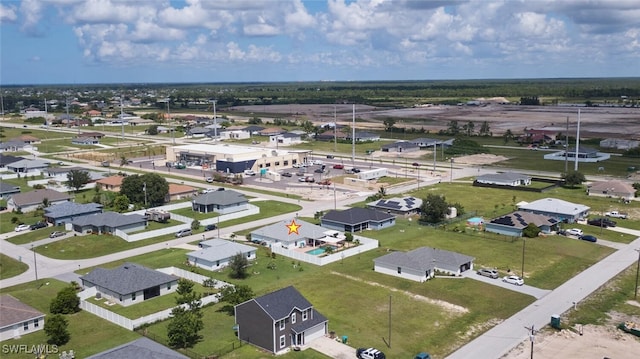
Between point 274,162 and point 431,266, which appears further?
point 274,162

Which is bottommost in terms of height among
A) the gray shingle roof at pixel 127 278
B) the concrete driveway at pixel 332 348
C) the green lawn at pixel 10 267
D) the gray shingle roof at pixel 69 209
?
the concrete driveway at pixel 332 348

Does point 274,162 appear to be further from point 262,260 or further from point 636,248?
point 636,248

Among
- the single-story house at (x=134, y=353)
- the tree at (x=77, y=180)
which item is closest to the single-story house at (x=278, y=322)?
the single-story house at (x=134, y=353)

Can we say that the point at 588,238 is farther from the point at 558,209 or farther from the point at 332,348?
the point at 332,348

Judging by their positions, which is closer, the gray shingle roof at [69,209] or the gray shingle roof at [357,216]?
the gray shingle roof at [357,216]

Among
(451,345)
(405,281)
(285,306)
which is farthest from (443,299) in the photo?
(285,306)

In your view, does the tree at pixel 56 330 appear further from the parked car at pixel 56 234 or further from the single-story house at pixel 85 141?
the single-story house at pixel 85 141
